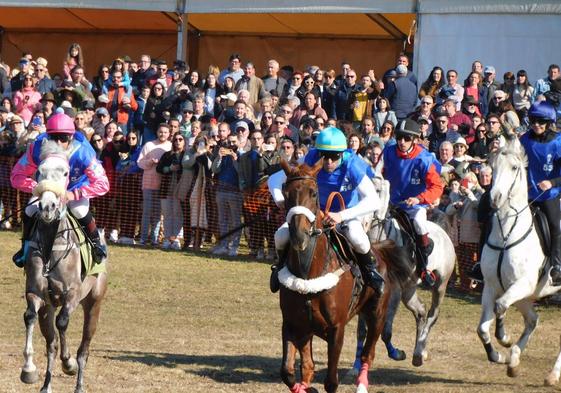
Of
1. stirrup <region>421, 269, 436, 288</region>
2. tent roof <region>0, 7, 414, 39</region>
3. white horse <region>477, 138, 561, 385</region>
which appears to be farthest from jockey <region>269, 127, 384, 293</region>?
tent roof <region>0, 7, 414, 39</region>

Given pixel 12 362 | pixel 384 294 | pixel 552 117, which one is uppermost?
pixel 552 117

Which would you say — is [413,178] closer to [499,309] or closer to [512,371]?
[499,309]

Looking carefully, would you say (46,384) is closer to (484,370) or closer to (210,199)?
(484,370)

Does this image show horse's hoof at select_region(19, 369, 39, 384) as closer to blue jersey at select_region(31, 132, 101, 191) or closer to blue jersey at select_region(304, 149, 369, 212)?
blue jersey at select_region(31, 132, 101, 191)

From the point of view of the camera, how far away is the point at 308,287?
977 centimetres

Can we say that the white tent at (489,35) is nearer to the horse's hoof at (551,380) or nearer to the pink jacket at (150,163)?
the pink jacket at (150,163)

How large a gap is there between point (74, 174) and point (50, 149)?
0.50 m

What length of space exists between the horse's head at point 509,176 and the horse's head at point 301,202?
2589mm

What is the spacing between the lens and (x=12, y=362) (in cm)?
1209

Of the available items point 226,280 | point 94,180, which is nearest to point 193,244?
point 226,280

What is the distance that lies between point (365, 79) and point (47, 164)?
12292 millimetres

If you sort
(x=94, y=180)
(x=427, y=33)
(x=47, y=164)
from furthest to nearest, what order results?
(x=427, y=33)
(x=94, y=180)
(x=47, y=164)

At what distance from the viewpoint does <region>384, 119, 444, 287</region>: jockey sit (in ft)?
42.4

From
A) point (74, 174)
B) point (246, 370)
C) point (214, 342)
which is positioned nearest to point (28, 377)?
point (74, 174)
